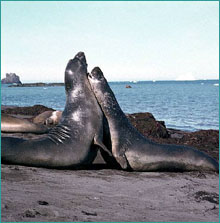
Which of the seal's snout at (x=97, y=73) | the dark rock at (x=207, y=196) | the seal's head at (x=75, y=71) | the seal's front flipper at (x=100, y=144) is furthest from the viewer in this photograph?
the seal's snout at (x=97, y=73)

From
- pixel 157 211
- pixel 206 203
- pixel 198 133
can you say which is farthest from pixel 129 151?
pixel 198 133

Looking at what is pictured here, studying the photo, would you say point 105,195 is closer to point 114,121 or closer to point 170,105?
point 114,121

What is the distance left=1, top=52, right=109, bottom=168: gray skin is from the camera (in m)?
6.20

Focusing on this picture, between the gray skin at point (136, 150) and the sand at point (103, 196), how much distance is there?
10.3 inches

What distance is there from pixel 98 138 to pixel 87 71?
4.84 ft

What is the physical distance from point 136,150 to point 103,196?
7.67ft

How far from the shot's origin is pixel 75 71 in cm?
752

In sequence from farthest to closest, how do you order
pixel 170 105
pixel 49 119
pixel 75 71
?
1. pixel 170 105
2. pixel 49 119
3. pixel 75 71

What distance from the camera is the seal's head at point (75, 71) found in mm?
7445

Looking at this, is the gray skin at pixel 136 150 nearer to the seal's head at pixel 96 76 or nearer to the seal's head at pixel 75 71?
the seal's head at pixel 96 76

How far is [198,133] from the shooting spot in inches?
479

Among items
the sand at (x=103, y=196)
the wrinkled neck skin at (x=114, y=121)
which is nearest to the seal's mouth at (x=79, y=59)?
the wrinkled neck skin at (x=114, y=121)

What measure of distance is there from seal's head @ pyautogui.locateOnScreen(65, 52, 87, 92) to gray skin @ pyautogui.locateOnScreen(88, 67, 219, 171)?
6.9 inches

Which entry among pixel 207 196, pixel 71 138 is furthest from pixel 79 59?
pixel 207 196
